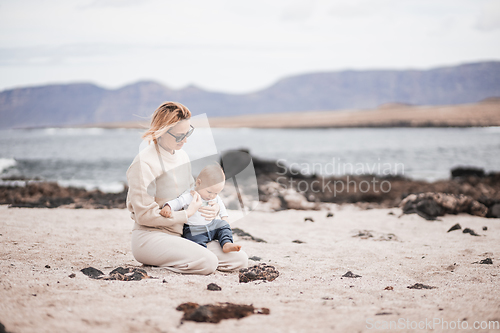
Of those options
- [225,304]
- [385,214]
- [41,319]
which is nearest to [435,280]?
[225,304]

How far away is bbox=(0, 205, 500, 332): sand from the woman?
0.59 feet

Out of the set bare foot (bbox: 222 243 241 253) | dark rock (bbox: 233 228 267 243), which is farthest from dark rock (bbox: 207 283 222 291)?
dark rock (bbox: 233 228 267 243)

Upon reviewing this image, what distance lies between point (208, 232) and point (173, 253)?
1.47 ft

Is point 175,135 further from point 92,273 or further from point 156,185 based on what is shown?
point 92,273

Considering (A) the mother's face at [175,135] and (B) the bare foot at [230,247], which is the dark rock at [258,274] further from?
(A) the mother's face at [175,135]

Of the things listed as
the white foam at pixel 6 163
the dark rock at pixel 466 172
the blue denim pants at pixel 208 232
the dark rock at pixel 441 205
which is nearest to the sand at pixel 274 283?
the blue denim pants at pixel 208 232

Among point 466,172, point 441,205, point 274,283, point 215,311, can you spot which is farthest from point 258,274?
point 466,172

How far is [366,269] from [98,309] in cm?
297

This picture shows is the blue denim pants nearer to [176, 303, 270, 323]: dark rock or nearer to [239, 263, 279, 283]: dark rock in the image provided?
[239, 263, 279, 283]: dark rock

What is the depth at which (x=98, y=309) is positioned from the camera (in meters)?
2.96

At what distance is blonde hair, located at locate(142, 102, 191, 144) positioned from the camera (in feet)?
13.0

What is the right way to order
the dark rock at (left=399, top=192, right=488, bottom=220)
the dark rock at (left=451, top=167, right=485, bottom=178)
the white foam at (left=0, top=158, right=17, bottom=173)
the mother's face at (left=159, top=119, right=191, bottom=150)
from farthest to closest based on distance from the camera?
the white foam at (left=0, top=158, right=17, bottom=173) < the dark rock at (left=451, top=167, right=485, bottom=178) < the dark rock at (left=399, top=192, right=488, bottom=220) < the mother's face at (left=159, top=119, right=191, bottom=150)

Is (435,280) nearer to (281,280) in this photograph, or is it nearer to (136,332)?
(281,280)

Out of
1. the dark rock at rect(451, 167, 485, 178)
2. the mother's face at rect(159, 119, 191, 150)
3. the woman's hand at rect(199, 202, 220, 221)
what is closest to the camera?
the mother's face at rect(159, 119, 191, 150)
